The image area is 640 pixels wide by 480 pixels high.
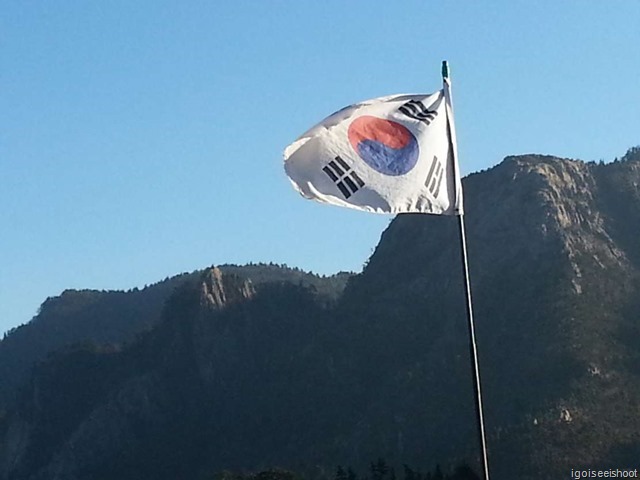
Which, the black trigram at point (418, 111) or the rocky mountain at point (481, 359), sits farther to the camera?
the rocky mountain at point (481, 359)

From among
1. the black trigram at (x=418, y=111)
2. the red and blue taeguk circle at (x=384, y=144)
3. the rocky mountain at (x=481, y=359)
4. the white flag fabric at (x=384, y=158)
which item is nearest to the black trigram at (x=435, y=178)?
the white flag fabric at (x=384, y=158)

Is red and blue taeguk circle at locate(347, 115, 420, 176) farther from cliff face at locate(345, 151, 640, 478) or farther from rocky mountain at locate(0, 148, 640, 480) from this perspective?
cliff face at locate(345, 151, 640, 478)

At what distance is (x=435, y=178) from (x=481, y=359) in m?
135

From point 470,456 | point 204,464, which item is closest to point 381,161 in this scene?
point 470,456

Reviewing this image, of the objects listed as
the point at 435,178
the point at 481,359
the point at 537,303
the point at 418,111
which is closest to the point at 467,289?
the point at 435,178

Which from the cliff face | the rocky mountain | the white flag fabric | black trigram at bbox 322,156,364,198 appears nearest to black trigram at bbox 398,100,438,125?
the white flag fabric

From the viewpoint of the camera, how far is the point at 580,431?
112 meters

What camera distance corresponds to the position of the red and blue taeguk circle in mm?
16234

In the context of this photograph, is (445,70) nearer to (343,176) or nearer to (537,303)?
(343,176)

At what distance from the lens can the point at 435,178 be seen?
16.1m

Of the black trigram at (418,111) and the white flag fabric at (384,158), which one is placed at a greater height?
the black trigram at (418,111)

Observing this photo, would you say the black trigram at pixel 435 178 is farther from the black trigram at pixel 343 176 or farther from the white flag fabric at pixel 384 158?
the black trigram at pixel 343 176

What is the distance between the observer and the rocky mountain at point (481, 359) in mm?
121812

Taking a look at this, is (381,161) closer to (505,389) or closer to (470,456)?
(470,456)
